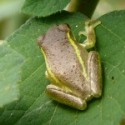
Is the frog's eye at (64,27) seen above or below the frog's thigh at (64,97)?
above

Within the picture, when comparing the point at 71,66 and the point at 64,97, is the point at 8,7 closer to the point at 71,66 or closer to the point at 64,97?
the point at 71,66

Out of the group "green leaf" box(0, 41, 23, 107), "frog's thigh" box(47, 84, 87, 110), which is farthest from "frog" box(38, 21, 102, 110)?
"green leaf" box(0, 41, 23, 107)

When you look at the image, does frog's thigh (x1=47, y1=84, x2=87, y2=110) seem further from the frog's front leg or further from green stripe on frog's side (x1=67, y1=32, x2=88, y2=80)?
the frog's front leg

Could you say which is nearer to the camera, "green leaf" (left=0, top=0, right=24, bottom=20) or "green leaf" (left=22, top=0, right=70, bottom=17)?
"green leaf" (left=22, top=0, right=70, bottom=17)

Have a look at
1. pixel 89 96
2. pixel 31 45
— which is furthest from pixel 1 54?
pixel 89 96

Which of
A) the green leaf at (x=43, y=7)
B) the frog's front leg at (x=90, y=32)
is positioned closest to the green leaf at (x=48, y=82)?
the frog's front leg at (x=90, y=32)

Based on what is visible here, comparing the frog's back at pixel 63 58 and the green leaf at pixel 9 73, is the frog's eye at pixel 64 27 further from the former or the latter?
the green leaf at pixel 9 73
